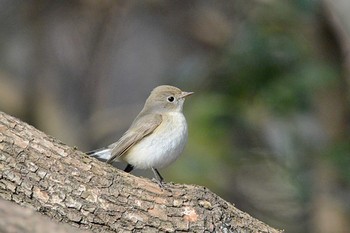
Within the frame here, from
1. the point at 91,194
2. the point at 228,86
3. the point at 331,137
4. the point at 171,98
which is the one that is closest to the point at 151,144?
the point at 171,98

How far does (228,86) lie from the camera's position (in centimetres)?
923

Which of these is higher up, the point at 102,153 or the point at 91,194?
the point at 102,153

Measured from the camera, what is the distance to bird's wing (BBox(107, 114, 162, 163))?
247 inches

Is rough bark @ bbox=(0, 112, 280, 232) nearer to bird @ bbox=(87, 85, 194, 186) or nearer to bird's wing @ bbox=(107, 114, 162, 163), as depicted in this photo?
bird @ bbox=(87, 85, 194, 186)

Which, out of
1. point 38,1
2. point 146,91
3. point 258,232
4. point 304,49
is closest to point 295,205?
point 304,49

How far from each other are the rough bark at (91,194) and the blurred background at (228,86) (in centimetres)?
357

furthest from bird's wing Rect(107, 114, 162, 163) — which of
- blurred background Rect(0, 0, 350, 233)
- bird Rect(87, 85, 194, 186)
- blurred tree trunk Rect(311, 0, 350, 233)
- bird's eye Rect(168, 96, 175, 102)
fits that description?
blurred tree trunk Rect(311, 0, 350, 233)

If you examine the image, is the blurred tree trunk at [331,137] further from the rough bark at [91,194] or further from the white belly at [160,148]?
the rough bark at [91,194]

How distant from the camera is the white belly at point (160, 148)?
20.3ft

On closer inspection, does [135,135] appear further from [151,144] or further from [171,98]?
[171,98]

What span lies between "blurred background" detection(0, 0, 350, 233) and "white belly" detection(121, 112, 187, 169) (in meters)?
2.42

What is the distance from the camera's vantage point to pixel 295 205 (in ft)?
31.4

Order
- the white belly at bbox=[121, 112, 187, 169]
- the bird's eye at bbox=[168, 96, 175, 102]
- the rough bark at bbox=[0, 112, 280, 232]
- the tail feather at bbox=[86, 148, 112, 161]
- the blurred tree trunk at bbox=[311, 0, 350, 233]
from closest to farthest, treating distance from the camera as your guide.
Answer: the rough bark at bbox=[0, 112, 280, 232] → the white belly at bbox=[121, 112, 187, 169] → the tail feather at bbox=[86, 148, 112, 161] → the bird's eye at bbox=[168, 96, 175, 102] → the blurred tree trunk at bbox=[311, 0, 350, 233]

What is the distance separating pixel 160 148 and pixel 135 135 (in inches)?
7.7
